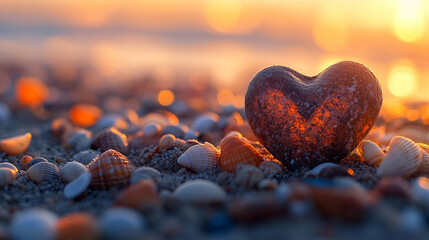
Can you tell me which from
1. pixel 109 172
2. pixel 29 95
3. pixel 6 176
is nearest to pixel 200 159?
pixel 109 172

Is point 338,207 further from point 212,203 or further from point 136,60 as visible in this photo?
point 136,60

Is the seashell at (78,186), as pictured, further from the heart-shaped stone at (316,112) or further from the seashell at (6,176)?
the heart-shaped stone at (316,112)

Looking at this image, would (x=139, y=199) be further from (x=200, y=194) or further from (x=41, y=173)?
(x=41, y=173)

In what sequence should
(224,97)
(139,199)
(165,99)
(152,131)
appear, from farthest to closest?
(224,97) < (165,99) < (152,131) < (139,199)

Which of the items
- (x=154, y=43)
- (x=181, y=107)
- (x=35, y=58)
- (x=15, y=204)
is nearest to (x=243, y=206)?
(x=15, y=204)

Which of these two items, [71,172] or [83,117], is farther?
[83,117]
